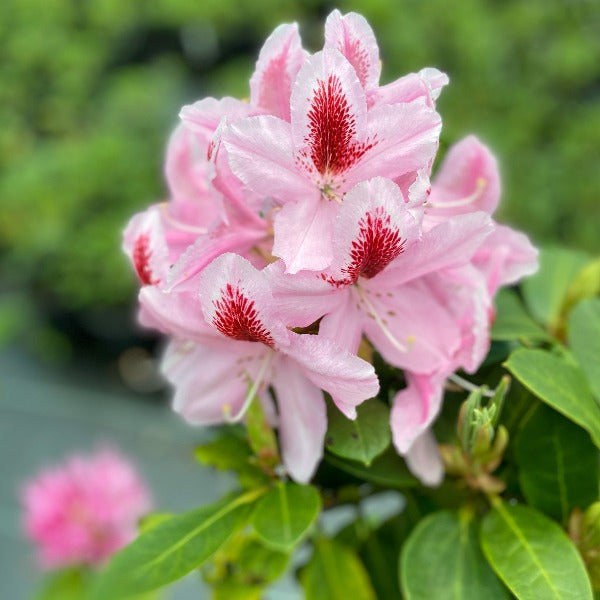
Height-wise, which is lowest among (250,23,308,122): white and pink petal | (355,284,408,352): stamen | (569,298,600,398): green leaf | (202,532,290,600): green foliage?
(202,532,290,600): green foliage

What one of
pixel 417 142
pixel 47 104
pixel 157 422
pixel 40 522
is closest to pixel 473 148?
pixel 417 142

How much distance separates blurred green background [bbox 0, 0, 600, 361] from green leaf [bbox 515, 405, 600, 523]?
1.56 metres

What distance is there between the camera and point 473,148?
0.43 metres

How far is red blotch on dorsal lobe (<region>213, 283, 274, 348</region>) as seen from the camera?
35 centimetres

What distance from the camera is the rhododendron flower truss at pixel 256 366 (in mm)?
351

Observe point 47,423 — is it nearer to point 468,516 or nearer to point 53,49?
point 53,49

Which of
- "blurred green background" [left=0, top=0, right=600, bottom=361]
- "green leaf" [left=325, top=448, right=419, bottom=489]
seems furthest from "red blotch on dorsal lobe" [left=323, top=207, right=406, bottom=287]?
"blurred green background" [left=0, top=0, right=600, bottom=361]

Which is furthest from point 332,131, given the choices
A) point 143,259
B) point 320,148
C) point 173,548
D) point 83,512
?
point 83,512

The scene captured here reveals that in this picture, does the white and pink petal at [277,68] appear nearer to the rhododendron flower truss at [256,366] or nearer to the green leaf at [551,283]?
the rhododendron flower truss at [256,366]

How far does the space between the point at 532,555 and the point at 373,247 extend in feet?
0.56

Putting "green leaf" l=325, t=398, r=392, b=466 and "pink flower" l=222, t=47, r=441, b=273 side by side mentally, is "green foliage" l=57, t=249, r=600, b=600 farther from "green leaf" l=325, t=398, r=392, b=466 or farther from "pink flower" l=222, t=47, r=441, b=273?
"pink flower" l=222, t=47, r=441, b=273

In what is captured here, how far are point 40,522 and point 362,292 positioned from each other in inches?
28.5

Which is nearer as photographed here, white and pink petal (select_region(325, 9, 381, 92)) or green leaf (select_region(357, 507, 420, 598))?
white and pink petal (select_region(325, 9, 381, 92))

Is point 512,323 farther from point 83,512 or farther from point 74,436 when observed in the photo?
point 74,436
